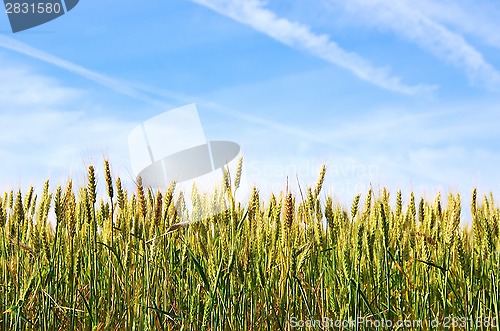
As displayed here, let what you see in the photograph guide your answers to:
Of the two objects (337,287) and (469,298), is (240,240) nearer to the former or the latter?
(337,287)

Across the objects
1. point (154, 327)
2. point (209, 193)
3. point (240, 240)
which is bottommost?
point (154, 327)

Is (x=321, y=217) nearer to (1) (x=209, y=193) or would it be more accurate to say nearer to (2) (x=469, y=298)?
(1) (x=209, y=193)

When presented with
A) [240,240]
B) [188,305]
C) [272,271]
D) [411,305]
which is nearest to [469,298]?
[411,305]

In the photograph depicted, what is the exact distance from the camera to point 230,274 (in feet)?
7.91

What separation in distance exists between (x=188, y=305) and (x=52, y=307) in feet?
1.74

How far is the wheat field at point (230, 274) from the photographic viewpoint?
226 cm

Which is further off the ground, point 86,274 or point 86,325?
A: point 86,274

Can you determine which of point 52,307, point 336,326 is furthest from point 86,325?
point 336,326

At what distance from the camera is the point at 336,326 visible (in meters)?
2.38

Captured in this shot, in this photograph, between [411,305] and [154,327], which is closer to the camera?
[154,327]

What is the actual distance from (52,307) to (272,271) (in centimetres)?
90

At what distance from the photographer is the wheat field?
7.43ft

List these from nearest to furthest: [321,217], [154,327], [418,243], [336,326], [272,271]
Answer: [154,327] → [336,326] → [272,271] → [321,217] → [418,243]

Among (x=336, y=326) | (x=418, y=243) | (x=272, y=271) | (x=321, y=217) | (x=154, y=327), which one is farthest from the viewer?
(x=418, y=243)
